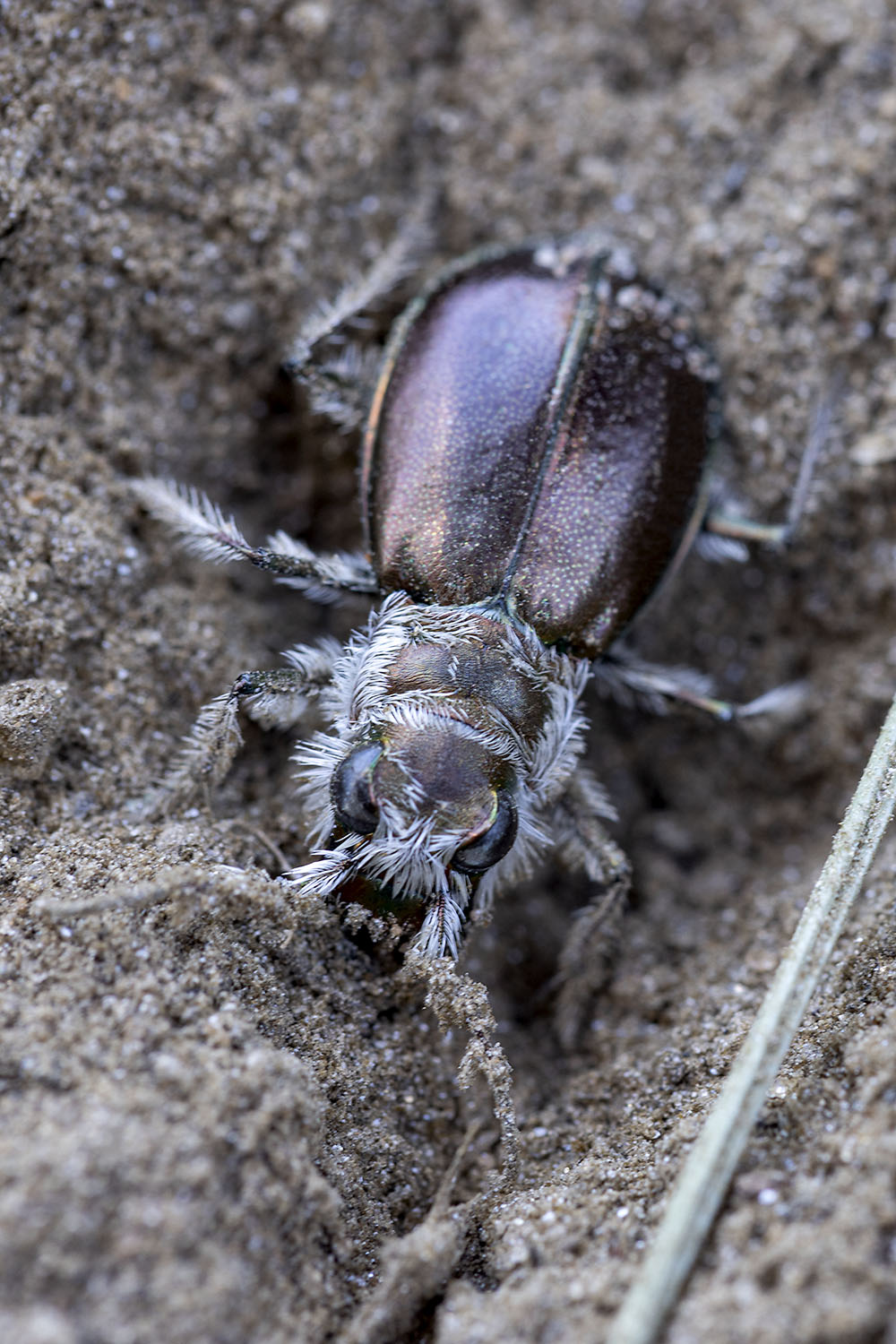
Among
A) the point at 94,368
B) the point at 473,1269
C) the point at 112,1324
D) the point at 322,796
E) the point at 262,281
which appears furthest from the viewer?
the point at 262,281

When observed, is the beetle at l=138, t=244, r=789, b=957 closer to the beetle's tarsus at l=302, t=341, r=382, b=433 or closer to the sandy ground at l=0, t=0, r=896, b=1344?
the beetle's tarsus at l=302, t=341, r=382, b=433

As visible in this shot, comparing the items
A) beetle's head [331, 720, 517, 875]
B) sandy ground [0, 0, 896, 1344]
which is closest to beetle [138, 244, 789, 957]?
beetle's head [331, 720, 517, 875]

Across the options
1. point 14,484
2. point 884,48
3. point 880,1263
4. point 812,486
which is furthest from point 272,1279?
point 884,48

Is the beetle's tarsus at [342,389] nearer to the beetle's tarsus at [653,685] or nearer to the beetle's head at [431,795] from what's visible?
the beetle's tarsus at [653,685]

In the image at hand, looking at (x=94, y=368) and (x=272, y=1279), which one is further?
(x=94, y=368)

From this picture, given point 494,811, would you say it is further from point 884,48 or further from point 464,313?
point 884,48

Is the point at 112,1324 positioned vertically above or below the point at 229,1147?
below

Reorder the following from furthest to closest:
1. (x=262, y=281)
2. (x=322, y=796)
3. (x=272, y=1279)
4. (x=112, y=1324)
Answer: (x=262, y=281) → (x=322, y=796) → (x=272, y=1279) → (x=112, y=1324)
